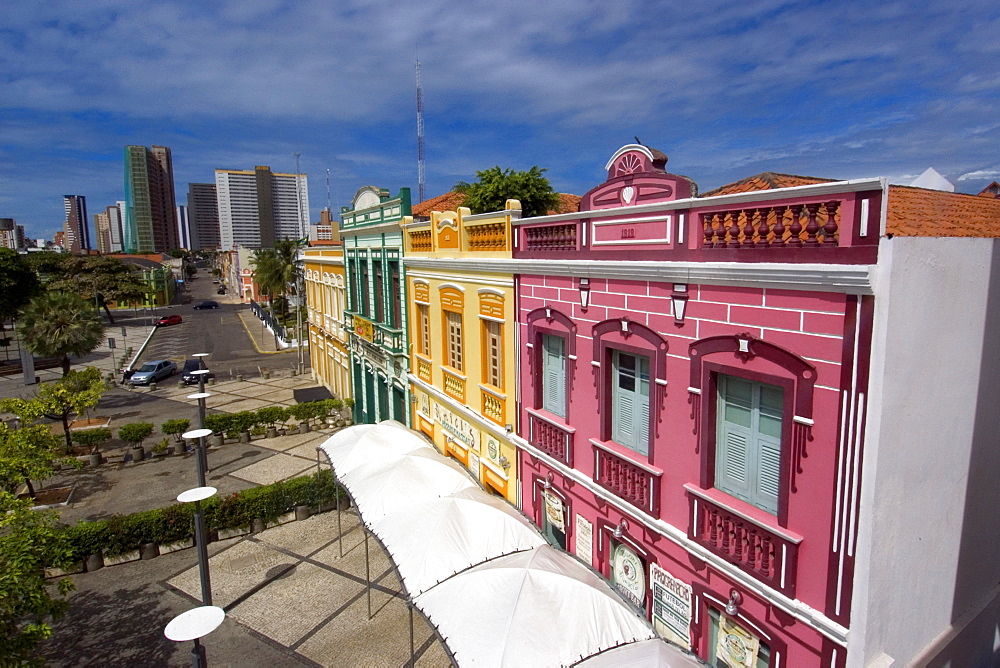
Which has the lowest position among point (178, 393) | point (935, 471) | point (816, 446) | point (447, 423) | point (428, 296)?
point (178, 393)

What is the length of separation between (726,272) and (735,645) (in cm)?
472

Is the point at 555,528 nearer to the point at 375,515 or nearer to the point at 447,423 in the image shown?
the point at 375,515

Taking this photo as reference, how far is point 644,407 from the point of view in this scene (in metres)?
8.59

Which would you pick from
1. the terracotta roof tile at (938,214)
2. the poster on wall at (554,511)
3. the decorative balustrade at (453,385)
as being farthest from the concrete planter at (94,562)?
the terracotta roof tile at (938,214)

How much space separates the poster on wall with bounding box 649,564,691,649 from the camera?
797 centimetres

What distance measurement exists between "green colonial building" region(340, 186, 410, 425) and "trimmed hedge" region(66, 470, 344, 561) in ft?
11.9

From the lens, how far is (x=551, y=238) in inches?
401

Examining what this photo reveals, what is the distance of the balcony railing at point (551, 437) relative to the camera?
1017 centimetres

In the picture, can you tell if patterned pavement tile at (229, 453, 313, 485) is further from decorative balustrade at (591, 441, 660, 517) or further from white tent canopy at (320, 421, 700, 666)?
decorative balustrade at (591, 441, 660, 517)

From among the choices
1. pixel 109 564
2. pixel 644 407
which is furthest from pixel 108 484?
pixel 644 407

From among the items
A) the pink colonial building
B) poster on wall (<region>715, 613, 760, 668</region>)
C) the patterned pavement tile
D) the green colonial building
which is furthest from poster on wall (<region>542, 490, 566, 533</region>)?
the patterned pavement tile

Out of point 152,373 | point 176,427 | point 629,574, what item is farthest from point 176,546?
point 152,373

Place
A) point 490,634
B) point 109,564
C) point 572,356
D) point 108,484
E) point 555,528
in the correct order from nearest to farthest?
point 490,634
point 572,356
point 555,528
point 109,564
point 108,484

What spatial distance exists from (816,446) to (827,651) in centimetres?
222
